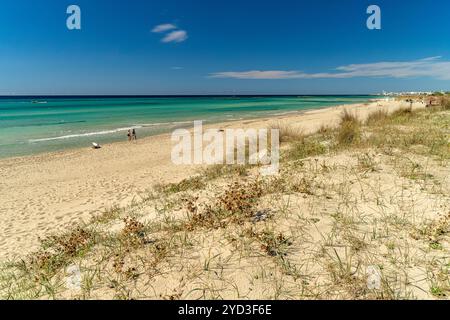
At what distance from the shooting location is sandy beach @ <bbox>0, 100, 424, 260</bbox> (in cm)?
740

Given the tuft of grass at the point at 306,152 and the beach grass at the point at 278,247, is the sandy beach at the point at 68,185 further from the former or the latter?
the tuft of grass at the point at 306,152

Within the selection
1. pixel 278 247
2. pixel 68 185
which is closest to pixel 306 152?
pixel 278 247

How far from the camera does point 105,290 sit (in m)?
3.35

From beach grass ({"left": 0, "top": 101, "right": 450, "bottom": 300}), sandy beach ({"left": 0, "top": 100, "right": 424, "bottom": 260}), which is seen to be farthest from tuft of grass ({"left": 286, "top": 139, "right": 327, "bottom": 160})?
sandy beach ({"left": 0, "top": 100, "right": 424, "bottom": 260})

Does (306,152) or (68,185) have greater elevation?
(306,152)

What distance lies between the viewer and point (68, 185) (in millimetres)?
11188

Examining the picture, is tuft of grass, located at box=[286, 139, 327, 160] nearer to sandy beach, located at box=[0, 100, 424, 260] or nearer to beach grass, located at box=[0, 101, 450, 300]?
beach grass, located at box=[0, 101, 450, 300]

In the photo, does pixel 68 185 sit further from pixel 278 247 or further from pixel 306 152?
pixel 278 247

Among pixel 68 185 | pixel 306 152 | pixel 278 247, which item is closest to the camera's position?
pixel 278 247

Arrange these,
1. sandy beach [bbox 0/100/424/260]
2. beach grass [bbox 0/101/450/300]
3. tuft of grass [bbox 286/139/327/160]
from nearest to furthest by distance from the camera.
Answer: beach grass [bbox 0/101/450/300]
sandy beach [bbox 0/100/424/260]
tuft of grass [bbox 286/139/327/160]

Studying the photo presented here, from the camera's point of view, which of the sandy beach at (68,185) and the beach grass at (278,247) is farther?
the sandy beach at (68,185)

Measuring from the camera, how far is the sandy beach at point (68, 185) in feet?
24.3

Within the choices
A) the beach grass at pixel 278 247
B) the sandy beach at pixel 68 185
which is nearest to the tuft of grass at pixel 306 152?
the beach grass at pixel 278 247
